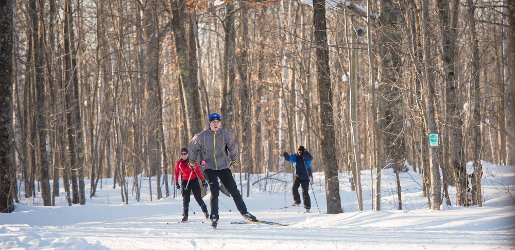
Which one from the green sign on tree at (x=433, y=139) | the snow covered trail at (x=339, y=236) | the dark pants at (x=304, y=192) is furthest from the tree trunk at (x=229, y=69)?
the snow covered trail at (x=339, y=236)

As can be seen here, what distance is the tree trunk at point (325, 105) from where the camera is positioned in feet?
44.3

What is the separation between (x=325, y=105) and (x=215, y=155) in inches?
174

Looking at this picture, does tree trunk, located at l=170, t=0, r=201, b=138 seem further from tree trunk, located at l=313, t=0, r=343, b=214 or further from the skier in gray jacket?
the skier in gray jacket

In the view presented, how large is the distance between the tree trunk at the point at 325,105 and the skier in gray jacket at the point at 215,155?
159 inches

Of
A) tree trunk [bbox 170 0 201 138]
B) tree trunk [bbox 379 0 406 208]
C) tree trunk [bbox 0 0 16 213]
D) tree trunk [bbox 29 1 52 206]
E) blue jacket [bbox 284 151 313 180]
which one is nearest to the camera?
tree trunk [bbox 0 0 16 213]

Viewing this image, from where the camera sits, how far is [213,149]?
392 inches

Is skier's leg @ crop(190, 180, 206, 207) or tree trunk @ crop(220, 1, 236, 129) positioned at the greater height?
tree trunk @ crop(220, 1, 236, 129)

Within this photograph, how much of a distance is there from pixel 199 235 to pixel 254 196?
12.7 m

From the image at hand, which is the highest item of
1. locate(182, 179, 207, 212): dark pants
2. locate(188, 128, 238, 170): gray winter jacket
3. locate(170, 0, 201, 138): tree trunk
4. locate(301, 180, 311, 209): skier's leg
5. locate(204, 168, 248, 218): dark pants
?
locate(170, 0, 201, 138): tree trunk

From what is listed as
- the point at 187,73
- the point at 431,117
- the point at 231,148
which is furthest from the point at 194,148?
the point at 187,73

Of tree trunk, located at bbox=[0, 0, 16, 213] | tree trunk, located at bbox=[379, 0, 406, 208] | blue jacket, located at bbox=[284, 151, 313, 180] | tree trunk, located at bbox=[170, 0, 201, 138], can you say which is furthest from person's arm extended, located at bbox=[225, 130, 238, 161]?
tree trunk, located at bbox=[170, 0, 201, 138]

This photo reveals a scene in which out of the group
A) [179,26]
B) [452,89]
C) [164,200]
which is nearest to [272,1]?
[179,26]

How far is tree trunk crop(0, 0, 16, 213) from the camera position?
42.9 feet

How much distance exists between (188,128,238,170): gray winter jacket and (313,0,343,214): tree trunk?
4003 millimetres
